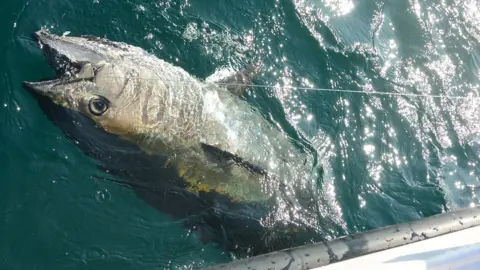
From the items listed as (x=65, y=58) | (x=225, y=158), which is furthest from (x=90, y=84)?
(x=225, y=158)

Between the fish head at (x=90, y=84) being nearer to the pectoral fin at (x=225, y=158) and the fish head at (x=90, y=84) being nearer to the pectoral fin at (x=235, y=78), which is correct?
the pectoral fin at (x=225, y=158)

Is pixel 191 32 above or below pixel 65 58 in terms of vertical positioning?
above

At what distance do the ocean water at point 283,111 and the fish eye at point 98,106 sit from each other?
31 cm

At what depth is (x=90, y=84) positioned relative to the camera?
3879 millimetres

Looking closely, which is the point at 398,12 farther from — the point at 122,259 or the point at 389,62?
the point at 122,259

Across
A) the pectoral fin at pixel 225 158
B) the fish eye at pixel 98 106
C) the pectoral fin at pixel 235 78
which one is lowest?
the pectoral fin at pixel 225 158

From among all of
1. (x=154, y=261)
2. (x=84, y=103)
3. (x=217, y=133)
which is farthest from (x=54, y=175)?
(x=217, y=133)

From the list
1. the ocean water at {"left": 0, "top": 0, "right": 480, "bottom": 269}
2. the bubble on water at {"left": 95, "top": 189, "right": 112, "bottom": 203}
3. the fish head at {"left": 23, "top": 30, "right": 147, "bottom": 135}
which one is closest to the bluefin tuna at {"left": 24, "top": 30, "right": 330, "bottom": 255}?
the fish head at {"left": 23, "top": 30, "right": 147, "bottom": 135}

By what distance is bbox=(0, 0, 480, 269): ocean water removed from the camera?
4375 mm

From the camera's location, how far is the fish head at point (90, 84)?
387 centimetres

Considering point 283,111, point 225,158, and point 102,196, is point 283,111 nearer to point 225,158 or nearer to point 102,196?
point 225,158

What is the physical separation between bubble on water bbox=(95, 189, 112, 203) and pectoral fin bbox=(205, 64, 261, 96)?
1561 mm

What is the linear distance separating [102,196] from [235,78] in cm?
192

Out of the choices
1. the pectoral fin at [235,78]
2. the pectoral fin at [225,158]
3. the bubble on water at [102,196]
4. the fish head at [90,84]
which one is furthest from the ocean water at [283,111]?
the pectoral fin at [225,158]
